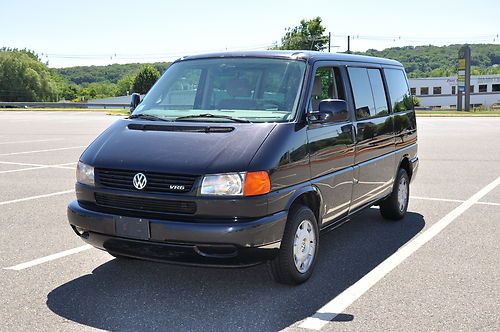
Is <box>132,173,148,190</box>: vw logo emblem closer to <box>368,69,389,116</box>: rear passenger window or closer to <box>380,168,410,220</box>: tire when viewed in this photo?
<box>368,69,389,116</box>: rear passenger window

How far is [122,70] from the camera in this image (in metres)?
178

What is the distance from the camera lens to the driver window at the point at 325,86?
A: 16.8 ft

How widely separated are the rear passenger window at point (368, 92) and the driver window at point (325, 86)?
29 cm

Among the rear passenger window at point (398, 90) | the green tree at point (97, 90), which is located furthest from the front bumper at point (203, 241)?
the green tree at point (97, 90)

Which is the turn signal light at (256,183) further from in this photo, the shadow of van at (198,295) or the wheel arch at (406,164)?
the wheel arch at (406,164)

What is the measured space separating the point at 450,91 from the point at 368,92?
99.7 metres

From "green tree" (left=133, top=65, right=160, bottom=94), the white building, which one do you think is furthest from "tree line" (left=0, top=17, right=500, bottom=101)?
the white building

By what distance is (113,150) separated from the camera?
4.55 meters

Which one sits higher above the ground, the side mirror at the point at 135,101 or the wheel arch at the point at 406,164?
the side mirror at the point at 135,101

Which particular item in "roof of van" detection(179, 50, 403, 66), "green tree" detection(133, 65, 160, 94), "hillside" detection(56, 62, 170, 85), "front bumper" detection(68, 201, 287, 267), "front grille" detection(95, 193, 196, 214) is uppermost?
"hillside" detection(56, 62, 170, 85)

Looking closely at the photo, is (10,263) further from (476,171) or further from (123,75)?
(123,75)

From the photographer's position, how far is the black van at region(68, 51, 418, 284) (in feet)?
13.6

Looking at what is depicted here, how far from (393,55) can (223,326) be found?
485 feet

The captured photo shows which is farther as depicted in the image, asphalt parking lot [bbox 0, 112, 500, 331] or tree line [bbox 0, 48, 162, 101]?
tree line [bbox 0, 48, 162, 101]
